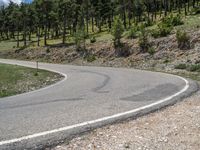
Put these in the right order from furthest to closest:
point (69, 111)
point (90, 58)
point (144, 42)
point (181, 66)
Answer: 1. point (90, 58)
2. point (144, 42)
3. point (181, 66)
4. point (69, 111)

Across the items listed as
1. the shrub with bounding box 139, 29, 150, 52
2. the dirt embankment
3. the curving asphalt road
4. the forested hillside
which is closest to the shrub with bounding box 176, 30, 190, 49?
the dirt embankment

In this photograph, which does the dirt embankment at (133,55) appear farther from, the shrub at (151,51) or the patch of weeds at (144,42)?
the patch of weeds at (144,42)

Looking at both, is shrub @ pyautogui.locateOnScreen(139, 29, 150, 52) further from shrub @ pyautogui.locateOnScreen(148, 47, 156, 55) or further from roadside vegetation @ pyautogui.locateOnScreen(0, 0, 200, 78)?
shrub @ pyautogui.locateOnScreen(148, 47, 156, 55)

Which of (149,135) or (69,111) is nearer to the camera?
(149,135)

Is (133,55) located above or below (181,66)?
above

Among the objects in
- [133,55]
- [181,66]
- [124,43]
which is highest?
[124,43]

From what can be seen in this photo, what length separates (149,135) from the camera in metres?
8.16

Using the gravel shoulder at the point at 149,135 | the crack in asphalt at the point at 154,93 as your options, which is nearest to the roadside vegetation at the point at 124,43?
the crack in asphalt at the point at 154,93

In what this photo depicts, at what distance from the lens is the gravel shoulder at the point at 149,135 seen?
7.40 metres

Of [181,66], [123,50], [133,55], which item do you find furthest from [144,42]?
[181,66]

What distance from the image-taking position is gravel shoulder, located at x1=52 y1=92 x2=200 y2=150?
7.40 metres

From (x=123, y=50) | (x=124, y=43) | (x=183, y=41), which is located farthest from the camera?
(x=124, y=43)

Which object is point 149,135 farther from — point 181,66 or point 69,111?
point 181,66

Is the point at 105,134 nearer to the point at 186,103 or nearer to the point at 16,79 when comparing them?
the point at 186,103
